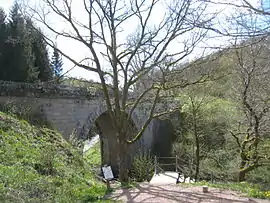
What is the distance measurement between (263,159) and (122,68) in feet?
17.8

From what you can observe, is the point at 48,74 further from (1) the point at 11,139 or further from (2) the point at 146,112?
(1) the point at 11,139

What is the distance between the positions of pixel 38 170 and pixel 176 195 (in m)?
3.14

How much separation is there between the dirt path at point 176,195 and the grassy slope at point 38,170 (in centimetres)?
57

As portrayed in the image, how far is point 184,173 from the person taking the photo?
52.4 ft

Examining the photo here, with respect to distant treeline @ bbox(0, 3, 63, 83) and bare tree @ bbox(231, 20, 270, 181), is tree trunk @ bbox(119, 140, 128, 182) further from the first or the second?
distant treeline @ bbox(0, 3, 63, 83)

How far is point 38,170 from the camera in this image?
8.09m

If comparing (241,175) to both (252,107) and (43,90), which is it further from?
(43,90)

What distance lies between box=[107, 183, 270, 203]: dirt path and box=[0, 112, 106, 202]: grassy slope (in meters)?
0.57

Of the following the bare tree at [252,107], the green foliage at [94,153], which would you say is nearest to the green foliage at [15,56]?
the bare tree at [252,107]

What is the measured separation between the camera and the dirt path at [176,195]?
6922mm

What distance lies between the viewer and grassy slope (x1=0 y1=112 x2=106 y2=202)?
19.9 feet

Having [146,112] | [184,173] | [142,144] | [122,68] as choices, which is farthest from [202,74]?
[142,144]

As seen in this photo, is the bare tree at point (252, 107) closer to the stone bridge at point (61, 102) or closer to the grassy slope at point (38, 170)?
the grassy slope at point (38, 170)

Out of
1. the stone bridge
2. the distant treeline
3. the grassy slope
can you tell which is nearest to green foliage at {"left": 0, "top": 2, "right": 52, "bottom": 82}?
the distant treeline
